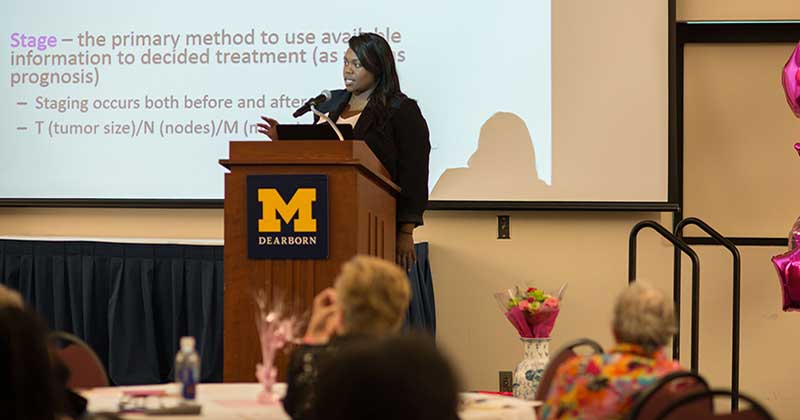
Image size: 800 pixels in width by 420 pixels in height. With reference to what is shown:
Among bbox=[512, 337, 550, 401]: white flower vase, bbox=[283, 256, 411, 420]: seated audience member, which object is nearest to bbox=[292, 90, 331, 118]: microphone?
bbox=[512, 337, 550, 401]: white flower vase

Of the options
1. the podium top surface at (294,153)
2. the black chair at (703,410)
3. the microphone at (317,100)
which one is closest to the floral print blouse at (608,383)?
the black chair at (703,410)

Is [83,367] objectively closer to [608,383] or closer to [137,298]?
[608,383]

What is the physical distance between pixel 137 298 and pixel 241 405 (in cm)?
317

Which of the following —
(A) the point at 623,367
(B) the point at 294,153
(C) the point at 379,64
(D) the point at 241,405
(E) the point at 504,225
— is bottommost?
(D) the point at 241,405

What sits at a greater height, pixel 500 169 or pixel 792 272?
pixel 500 169

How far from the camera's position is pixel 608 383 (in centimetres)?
252

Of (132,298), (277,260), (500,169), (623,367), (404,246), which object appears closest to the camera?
(623,367)

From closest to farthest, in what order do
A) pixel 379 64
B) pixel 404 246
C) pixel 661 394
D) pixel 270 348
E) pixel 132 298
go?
pixel 661 394
pixel 270 348
pixel 379 64
pixel 404 246
pixel 132 298

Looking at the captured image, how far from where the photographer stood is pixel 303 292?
3488 millimetres

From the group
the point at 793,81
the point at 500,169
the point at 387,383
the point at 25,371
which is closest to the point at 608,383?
the point at 387,383

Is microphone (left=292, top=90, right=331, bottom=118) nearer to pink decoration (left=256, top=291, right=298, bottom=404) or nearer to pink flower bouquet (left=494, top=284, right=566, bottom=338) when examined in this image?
pink flower bouquet (left=494, top=284, right=566, bottom=338)

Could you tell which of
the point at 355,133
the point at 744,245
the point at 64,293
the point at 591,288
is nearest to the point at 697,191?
the point at 744,245

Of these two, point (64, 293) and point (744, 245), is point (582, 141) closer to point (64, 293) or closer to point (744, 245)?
point (744, 245)

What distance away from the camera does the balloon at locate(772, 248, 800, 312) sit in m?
5.26
